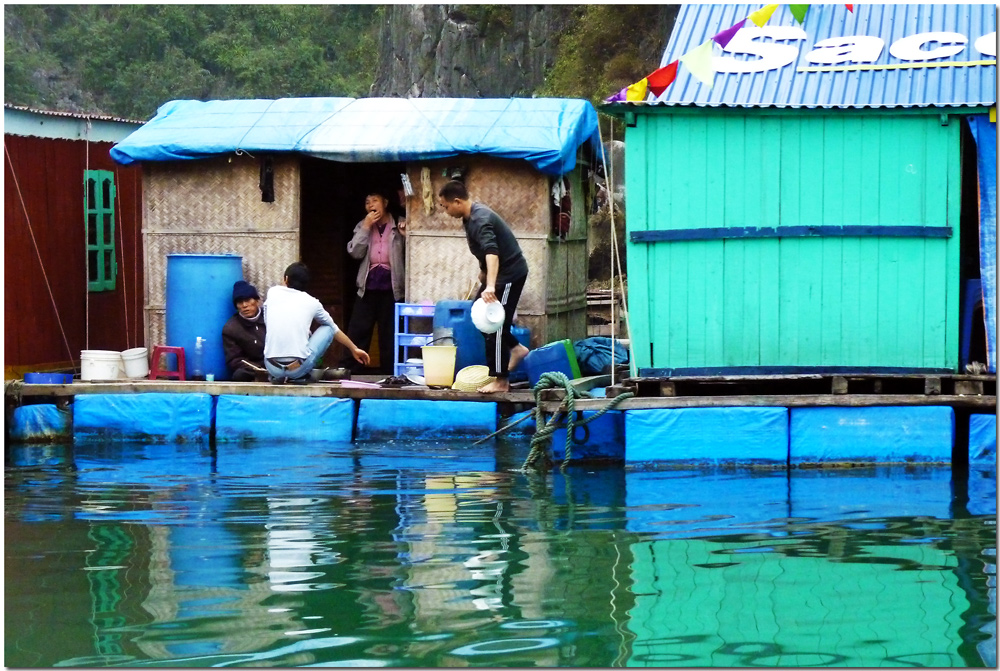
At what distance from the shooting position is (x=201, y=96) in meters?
38.3

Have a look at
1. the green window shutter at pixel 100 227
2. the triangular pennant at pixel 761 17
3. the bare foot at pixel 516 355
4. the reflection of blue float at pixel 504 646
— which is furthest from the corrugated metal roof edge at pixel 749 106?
the green window shutter at pixel 100 227

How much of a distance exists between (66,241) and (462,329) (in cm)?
479

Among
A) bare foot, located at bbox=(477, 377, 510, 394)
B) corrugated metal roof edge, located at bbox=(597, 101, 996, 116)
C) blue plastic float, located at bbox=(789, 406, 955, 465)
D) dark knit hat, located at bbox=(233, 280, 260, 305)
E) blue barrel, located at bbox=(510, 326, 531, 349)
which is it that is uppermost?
corrugated metal roof edge, located at bbox=(597, 101, 996, 116)

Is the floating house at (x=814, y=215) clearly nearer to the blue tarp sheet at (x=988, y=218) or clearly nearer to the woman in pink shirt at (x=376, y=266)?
the blue tarp sheet at (x=988, y=218)

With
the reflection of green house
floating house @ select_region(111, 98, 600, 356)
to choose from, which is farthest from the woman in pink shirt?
the reflection of green house

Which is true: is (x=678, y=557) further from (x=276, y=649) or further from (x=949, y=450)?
(x=949, y=450)

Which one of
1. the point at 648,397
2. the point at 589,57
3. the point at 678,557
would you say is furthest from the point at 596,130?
the point at 589,57

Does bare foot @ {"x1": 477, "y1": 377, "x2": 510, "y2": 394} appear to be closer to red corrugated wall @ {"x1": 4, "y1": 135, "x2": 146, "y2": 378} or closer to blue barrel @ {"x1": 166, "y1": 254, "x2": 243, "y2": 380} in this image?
blue barrel @ {"x1": 166, "y1": 254, "x2": 243, "y2": 380}

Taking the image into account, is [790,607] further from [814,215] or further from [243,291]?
[243,291]

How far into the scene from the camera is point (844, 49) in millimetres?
10484

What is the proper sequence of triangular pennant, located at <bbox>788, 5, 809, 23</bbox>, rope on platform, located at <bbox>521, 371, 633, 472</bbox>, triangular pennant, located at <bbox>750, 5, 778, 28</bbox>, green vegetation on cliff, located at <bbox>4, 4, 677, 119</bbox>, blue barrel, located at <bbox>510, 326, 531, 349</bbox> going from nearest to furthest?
rope on platform, located at <bbox>521, 371, 633, 472</bbox>
triangular pennant, located at <bbox>750, 5, 778, 28</bbox>
triangular pennant, located at <bbox>788, 5, 809, 23</bbox>
blue barrel, located at <bbox>510, 326, 531, 349</bbox>
green vegetation on cliff, located at <bbox>4, 4, 677, 119</bbox>

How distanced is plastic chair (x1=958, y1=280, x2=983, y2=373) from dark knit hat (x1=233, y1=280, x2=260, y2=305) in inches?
250

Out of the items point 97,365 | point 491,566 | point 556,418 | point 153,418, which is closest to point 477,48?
point 97,365

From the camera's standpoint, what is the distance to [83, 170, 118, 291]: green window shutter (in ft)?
46.5
